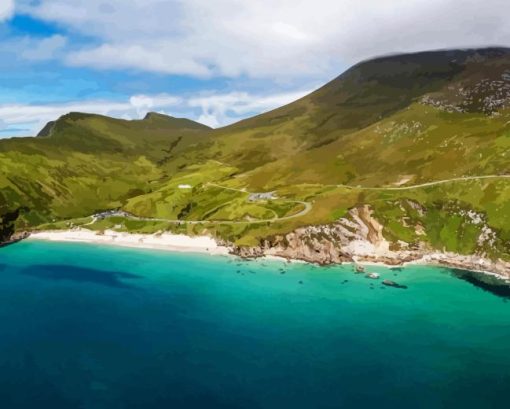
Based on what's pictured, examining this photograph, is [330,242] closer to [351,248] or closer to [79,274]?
[351,248]

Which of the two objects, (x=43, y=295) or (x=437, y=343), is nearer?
(x=437, y=343)

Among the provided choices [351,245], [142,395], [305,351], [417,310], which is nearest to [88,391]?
[142,395]

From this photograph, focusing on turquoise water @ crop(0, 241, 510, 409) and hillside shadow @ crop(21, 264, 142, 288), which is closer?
turquoise water @ crop(0, 241, 510, 409)

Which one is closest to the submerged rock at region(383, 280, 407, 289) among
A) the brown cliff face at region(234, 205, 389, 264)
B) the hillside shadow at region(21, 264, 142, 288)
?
the brown cliff face at region(234, 205, 389, 264)

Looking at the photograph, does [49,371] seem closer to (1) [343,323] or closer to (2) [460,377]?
(1) [343,323]

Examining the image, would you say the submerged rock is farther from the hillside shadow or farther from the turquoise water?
the hillside shadow

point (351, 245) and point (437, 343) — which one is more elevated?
point (351, 245)

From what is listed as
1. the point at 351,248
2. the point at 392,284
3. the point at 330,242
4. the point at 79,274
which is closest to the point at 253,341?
the point at 392,284
